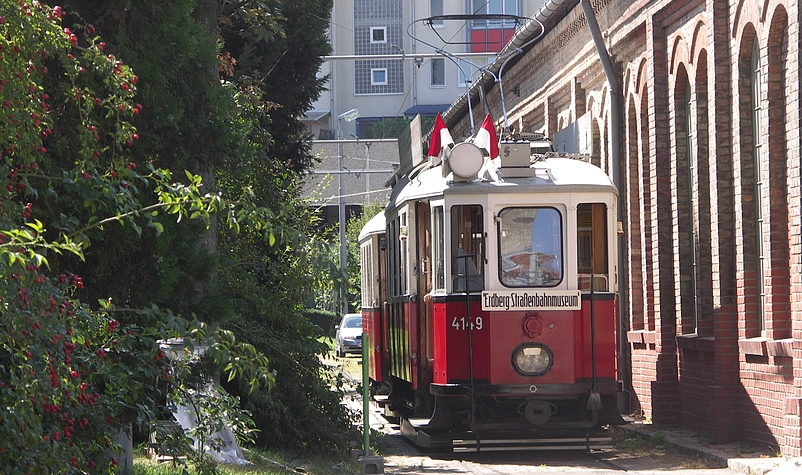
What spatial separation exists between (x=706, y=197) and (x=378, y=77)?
202 feet

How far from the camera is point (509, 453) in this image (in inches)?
570

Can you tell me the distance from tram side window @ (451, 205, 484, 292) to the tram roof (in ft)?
0.80

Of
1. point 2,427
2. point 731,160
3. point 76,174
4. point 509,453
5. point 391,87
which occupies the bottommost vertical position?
point 509,453

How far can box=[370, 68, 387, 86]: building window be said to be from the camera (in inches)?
2992

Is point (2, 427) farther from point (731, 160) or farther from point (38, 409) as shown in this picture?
point (731, 160)

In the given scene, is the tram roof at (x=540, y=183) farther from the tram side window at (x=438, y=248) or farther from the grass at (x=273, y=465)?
the grass at (x=273, y=465)

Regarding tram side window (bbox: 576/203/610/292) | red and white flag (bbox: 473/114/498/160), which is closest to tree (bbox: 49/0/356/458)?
red and white flag (bbox: 473/114/498/160)

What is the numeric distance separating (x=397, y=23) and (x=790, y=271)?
63331 millimetres

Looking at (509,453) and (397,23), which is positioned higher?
(397,23)

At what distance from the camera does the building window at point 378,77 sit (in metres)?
76.0

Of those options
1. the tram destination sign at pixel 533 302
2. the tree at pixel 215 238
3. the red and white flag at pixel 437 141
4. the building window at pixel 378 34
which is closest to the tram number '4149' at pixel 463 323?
the tram destination sign at pixel 533 302

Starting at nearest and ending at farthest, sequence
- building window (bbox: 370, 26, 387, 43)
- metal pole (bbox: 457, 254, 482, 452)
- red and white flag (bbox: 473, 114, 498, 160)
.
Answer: metal pole (bbox: 457, 254, 482, 452)
red and white flag (bbox: 473, 114, 498, 160)
building window (bbox: 370, 26, 387, 43)

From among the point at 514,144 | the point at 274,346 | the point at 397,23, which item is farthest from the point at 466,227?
the point at 397,23

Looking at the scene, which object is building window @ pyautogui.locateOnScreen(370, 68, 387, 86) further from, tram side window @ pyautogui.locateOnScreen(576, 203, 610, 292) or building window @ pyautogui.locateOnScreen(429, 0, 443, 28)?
tram side window @ pyautogui.locateOnScreen(576, 203, 610, 292)
